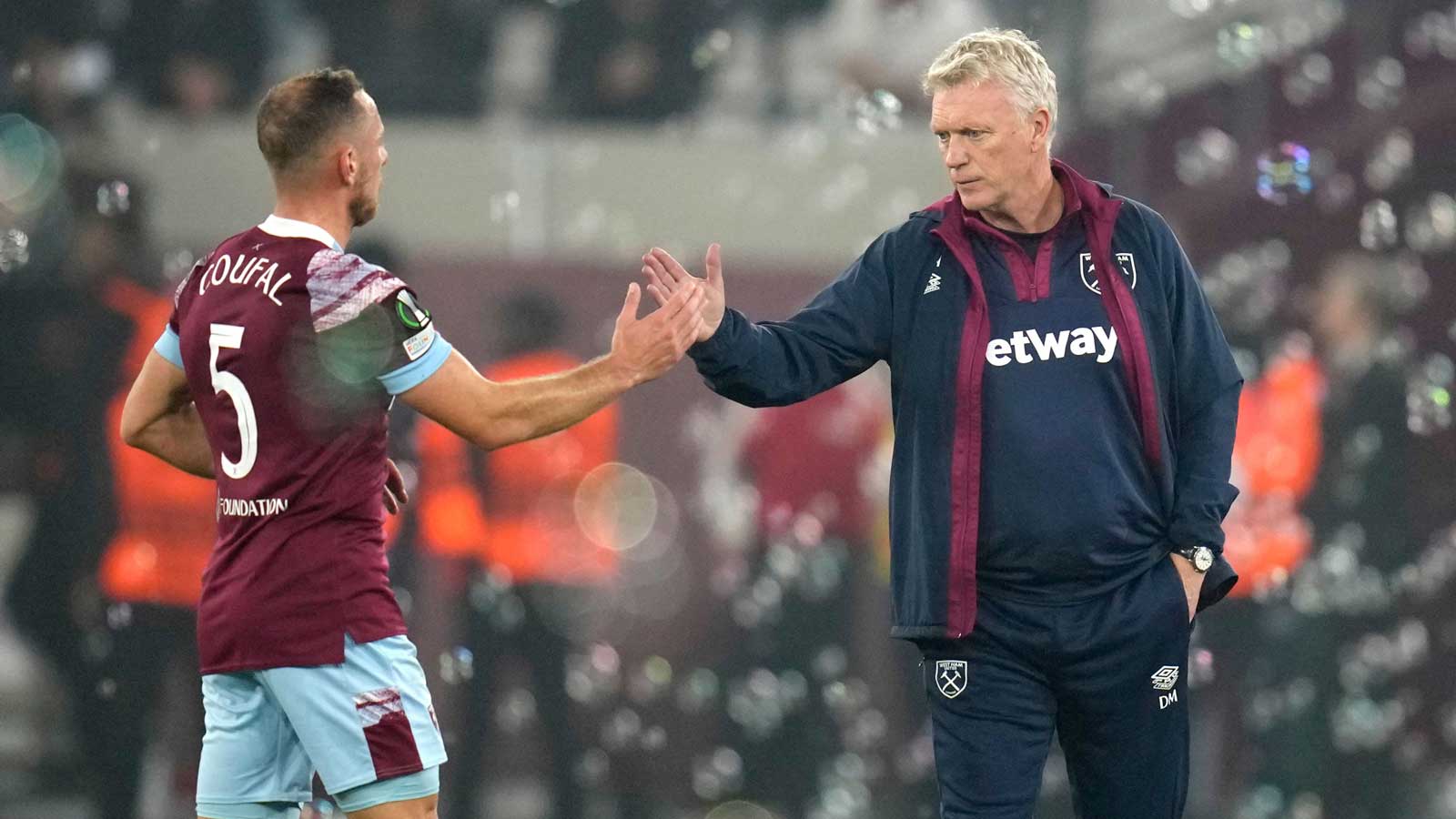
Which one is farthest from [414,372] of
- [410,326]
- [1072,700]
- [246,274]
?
[1072,700]

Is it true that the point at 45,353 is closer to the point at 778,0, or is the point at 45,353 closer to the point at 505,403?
the point at 778,0

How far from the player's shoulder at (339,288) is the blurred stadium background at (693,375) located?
8.08 ft

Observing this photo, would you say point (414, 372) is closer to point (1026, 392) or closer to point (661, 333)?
point (661, 333)

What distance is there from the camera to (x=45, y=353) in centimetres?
476

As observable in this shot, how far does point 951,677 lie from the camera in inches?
106

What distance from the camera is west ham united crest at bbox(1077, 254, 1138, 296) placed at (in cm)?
269

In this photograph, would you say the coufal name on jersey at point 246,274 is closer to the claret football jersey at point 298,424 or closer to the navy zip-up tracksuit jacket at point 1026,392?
the claret football jersey at point 298,424

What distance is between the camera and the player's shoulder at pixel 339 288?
94.7 inches

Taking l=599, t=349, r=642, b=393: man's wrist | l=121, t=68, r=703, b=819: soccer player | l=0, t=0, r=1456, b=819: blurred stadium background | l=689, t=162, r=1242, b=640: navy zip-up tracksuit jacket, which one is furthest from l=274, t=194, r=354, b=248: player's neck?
l=0, t=0, r=1456, b=819: blurred stadium background

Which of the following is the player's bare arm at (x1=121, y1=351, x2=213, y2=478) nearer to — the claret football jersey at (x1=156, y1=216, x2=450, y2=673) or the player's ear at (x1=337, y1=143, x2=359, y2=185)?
the claret football jersey at (x1=156, y1=216, x2=450, y2=673)

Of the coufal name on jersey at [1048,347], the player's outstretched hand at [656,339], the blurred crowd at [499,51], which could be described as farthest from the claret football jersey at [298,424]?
the blurred crowd at [499,51]

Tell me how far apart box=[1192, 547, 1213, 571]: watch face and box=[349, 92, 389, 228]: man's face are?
57.7 inches

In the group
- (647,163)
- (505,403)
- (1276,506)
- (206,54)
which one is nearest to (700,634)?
(647,163)

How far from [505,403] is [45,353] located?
9.11 feet
